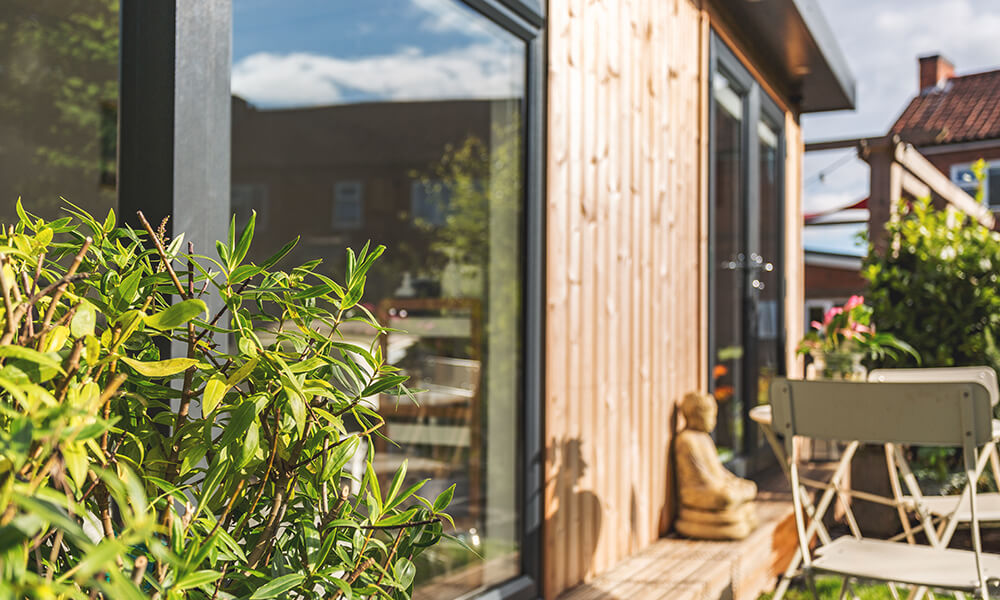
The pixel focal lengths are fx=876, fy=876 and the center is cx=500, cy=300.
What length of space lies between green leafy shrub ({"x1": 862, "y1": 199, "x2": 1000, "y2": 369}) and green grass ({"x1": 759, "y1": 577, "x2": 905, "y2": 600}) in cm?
166

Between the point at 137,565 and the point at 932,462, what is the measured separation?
492 centimetres

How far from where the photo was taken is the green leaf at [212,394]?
0.80 m

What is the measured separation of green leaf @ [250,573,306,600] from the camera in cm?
77

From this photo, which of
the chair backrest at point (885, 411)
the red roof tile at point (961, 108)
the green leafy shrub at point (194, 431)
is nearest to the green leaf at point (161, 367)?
the green leafy shrub at point (194, 431)

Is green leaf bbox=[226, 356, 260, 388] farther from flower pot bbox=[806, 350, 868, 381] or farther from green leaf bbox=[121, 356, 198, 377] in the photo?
flower pot bbox=[806, 350, 868, 381]

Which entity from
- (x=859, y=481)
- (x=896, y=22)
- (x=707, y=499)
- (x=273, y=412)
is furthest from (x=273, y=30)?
(x=896, y=22)

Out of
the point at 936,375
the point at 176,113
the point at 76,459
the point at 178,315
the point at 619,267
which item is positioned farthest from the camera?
the point at 936,375

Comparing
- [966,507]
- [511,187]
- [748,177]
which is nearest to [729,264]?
[748,177]

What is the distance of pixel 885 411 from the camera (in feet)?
8.57

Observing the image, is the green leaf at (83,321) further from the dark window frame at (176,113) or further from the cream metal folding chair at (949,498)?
the cream metal folding chair at (949,498)

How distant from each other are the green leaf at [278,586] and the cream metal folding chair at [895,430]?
6.69 feet

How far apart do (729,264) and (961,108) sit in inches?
494

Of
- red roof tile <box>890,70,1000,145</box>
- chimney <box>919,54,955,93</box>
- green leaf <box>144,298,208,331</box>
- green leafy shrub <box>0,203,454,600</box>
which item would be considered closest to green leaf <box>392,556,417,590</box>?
green leafy shrub <box>0,203,454,600</box>

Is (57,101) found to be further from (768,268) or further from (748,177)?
(768,268)
